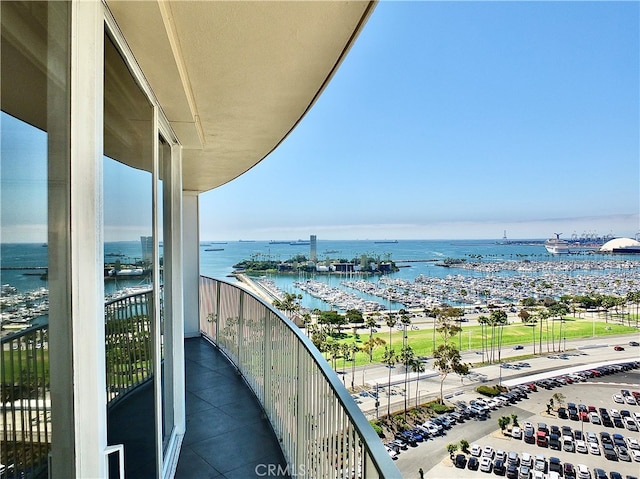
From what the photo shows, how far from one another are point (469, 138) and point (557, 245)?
1756 cm

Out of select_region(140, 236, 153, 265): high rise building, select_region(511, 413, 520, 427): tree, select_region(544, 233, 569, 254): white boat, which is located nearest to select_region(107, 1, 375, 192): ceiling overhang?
select_region(140, 236, 153, 265): high rise building

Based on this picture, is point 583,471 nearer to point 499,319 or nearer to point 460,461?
point 460,461

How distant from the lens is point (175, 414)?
2898 millimetres

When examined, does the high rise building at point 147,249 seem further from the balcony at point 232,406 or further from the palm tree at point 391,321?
the palm tree at point 391,321

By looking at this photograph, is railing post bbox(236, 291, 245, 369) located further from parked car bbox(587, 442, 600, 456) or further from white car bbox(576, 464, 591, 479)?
parked car bbox(587, 442, 600, 456)

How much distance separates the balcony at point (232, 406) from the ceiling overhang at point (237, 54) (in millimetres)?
1079

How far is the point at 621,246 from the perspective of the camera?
1574 centimetres

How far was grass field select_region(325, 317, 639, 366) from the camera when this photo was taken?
1566cm

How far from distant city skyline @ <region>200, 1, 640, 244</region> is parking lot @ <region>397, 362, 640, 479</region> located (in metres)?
8.58

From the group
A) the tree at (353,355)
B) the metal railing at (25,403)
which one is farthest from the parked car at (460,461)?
the metal railing at (25,403)

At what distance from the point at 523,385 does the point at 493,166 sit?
83.0ft

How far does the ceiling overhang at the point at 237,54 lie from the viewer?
1.38 meters

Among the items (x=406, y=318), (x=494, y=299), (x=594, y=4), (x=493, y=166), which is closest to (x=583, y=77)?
(x=594, y=4)

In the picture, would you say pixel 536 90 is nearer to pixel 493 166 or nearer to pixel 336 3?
pixel 493 166
